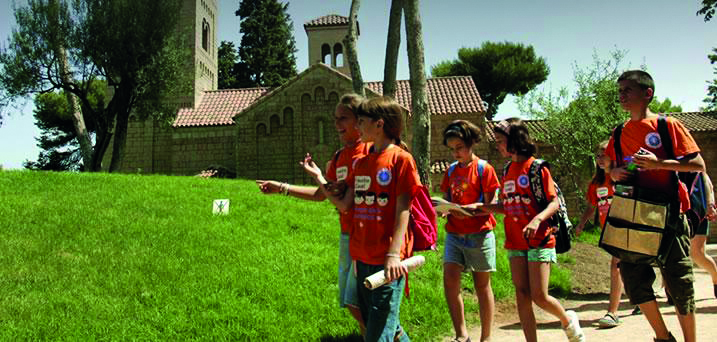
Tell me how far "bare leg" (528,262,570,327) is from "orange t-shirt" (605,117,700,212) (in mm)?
955

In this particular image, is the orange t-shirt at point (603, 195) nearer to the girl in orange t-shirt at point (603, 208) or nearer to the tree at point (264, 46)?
the girl in orange t-shirt at point (603, 208)

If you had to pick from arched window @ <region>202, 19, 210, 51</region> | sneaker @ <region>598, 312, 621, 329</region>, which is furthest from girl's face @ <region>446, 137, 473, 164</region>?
arched window @ <region>202, 19, 210, 51</region>

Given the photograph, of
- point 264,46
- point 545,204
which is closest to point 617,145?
point 545,204

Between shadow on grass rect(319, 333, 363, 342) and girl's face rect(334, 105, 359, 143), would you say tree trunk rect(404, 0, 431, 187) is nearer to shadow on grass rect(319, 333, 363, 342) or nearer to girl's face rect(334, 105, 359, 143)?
shadow on grass rect(319, 333, 363, 342)

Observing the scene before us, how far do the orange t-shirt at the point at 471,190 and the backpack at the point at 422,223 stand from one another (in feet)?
3.91

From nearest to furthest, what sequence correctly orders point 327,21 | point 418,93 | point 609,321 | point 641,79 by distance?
1. point 641,79
2. point 609,321
3. point 418,93
4. point 327,21

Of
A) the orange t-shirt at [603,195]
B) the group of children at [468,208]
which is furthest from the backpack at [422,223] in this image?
the orange t-shirt at [603,195]

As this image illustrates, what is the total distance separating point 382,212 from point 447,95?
26835mm

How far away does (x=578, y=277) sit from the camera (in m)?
8.83

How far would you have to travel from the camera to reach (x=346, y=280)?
3725 mm

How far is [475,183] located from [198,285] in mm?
3482

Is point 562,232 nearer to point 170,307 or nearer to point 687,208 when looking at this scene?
point 687,208

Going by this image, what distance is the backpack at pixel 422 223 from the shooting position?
Result: 3186 mm

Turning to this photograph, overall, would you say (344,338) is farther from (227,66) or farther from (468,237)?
(227,66)
